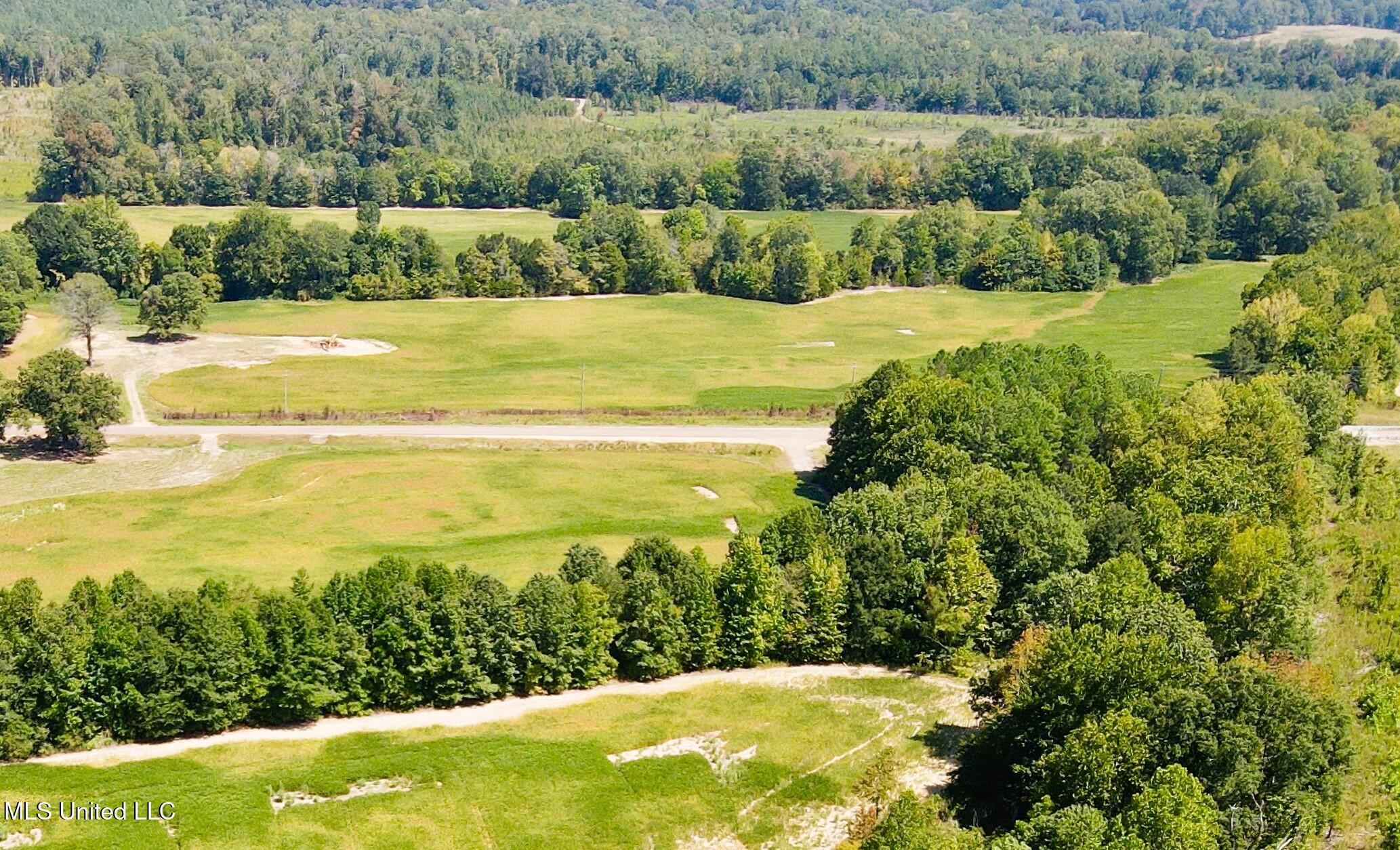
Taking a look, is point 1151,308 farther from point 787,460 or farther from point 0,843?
point 0,843

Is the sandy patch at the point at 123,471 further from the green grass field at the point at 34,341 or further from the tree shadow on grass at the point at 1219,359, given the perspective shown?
the tree shadow on grass at the point at 1219,359

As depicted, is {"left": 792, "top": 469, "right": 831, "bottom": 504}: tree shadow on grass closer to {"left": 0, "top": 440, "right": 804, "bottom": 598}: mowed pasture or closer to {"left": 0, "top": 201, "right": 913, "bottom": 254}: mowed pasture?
{"left": 0, "top": 440, "right": 804, "bottom": 598}: mowed pasture

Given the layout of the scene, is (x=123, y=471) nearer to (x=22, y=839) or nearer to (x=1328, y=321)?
(x=22, y=839)

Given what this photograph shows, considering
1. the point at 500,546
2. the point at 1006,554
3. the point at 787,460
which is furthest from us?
the point at 787,460

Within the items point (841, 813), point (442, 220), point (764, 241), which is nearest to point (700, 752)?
point (841, 813)

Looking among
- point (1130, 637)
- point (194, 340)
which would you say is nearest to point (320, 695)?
point (1130, 637)

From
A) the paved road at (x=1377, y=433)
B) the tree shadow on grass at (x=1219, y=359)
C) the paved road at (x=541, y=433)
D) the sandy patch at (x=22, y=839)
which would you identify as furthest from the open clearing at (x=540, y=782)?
the tree shadow on grass at (x=1219, y=359)
